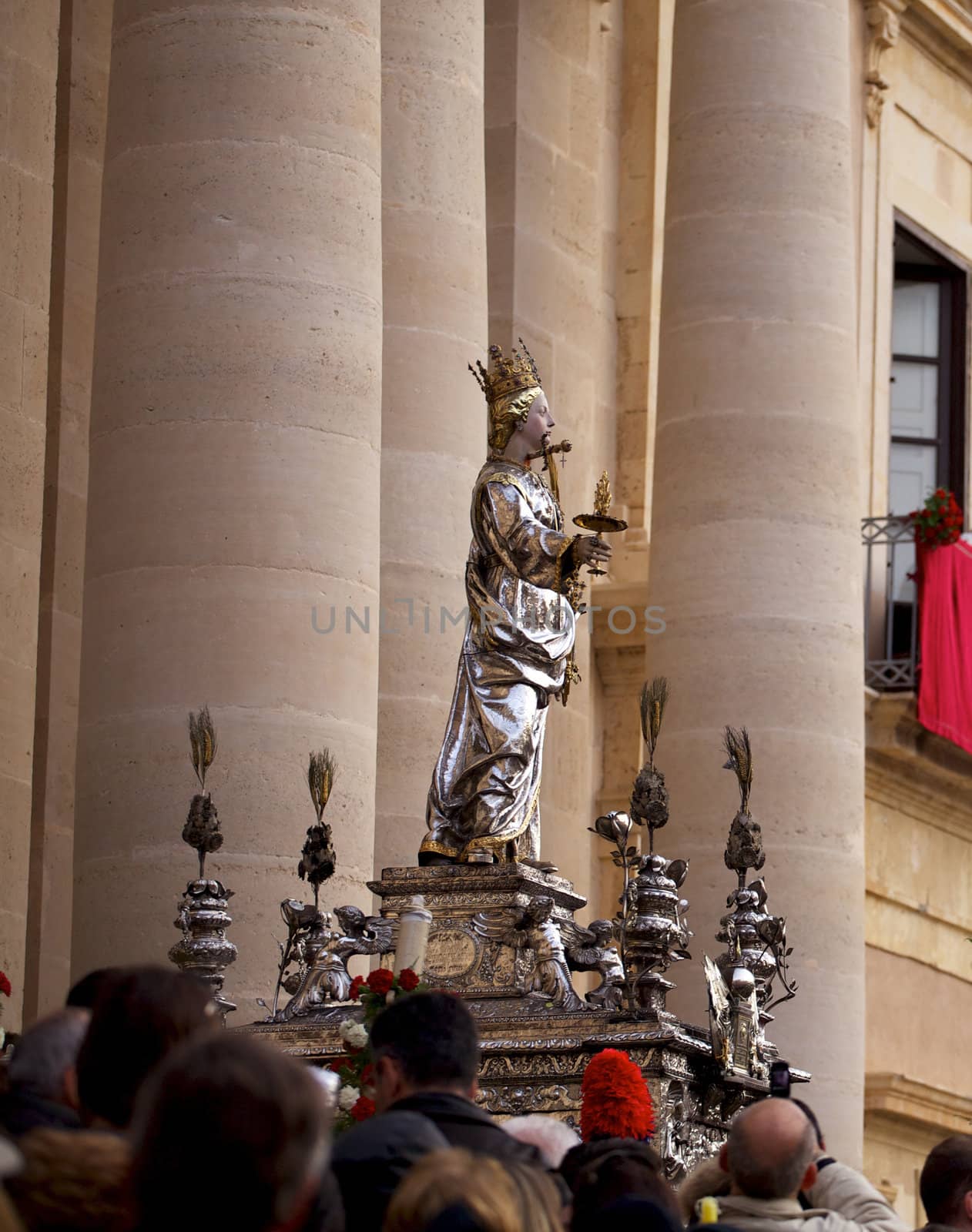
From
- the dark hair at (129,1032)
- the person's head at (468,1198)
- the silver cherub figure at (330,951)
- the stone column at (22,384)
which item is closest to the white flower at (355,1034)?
the silver cherub figure at (330,951)

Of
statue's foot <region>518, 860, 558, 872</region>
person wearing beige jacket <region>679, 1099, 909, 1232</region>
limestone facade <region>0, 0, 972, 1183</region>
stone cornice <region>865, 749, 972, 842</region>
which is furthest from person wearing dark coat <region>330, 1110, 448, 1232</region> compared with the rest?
stone cornice <region>865, 749, 972, 842</region>

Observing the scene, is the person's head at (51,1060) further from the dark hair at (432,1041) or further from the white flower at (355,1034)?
the white flower at (355,1034)

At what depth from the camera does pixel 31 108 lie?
14.5 metres

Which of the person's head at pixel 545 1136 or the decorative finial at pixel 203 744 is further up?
the decorative finial at pixel 203 744

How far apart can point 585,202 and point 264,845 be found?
974cm

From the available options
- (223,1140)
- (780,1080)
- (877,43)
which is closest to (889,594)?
(877,43)

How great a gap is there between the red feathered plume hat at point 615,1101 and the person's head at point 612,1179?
2.36m

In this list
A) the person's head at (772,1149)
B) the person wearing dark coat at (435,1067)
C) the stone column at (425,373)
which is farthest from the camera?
the stone column at (425,373)

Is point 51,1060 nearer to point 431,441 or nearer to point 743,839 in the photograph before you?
point 743,839

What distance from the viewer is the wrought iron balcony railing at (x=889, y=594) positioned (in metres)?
24.4

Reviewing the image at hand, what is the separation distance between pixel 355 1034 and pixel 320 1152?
5.41 m

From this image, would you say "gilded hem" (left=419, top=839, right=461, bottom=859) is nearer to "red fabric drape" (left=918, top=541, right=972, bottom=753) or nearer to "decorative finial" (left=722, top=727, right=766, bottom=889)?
"decorative finial" (left=722, top=727, right=766, bottom=889)

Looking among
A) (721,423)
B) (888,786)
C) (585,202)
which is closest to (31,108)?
(721,423)

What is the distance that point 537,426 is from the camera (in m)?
11.0
